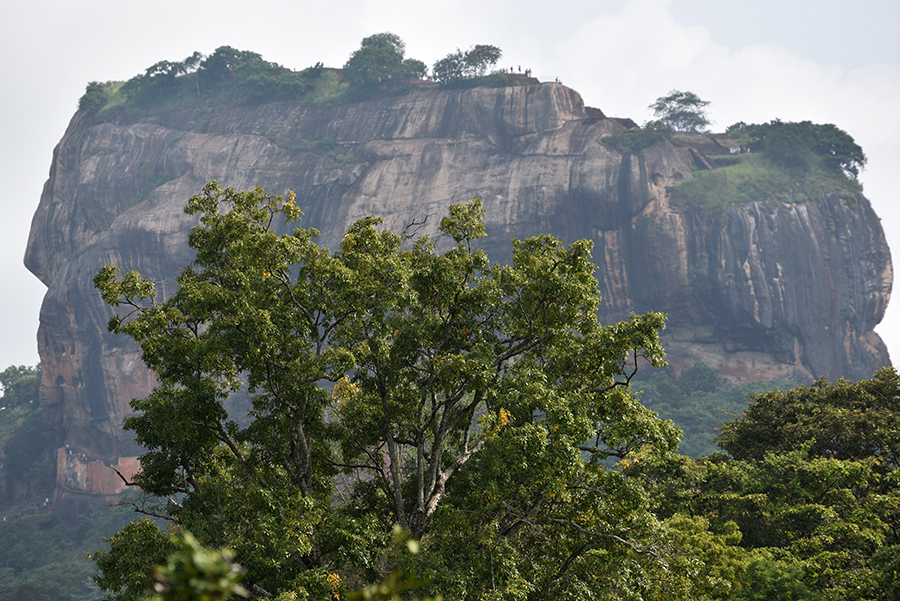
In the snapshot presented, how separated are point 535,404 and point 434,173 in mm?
50125

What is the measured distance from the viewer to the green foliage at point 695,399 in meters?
46.0

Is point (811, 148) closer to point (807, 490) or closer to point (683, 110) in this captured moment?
point (683, 110)

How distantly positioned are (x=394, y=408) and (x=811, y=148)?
54.2 m

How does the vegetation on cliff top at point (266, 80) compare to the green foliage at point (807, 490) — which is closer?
the green foliage at point (807, 490)

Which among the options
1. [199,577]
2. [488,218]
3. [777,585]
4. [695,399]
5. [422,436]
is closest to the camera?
[199,577]

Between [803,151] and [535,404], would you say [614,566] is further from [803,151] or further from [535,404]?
[803,151]

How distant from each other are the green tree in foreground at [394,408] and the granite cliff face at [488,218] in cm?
4331

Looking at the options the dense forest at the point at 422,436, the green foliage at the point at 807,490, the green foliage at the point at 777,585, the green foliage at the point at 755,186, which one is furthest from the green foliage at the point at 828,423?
the green foliage at the point at 755,186

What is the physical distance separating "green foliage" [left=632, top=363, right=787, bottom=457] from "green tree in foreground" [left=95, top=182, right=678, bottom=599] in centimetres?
3935

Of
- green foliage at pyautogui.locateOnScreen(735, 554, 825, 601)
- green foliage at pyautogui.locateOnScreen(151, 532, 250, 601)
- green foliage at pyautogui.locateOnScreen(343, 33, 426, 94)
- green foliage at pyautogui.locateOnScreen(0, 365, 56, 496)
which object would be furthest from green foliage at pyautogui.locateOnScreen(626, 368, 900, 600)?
green foliage at pyautogui.locateOnScreen(0, 365, 56, 496)

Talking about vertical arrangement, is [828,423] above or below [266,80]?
below

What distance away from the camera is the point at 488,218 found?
180ft

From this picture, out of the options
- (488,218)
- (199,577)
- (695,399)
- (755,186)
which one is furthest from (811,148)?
(199,577)

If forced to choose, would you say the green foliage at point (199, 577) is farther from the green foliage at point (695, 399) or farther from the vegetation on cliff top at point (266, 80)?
the vegetation on cliff top at point (266, 80)
